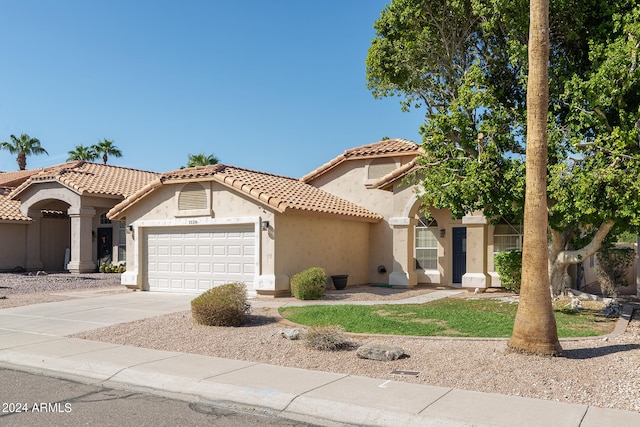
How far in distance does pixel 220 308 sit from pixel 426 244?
11.3 meters

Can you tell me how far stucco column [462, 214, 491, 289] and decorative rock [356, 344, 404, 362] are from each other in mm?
10601

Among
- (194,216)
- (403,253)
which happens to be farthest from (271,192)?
(403,253)

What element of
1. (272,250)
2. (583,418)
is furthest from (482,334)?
(272,250)

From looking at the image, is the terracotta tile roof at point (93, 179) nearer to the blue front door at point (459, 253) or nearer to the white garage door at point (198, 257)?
the white garage door at point (198, 257)

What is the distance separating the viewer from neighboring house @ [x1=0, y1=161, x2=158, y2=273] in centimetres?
2852

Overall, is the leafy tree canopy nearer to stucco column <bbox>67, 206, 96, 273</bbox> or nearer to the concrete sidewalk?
the concrete sidewalk

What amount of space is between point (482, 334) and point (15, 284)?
1896 cm

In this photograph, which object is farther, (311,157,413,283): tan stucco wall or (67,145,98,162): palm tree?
(67,145,98,162): palm tree

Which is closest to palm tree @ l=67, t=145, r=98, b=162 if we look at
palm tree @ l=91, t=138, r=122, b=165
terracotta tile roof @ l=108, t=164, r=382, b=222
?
palm tree @ l=91, t=138, r=122, b=165

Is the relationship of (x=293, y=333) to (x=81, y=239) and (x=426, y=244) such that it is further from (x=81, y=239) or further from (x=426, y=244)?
(x=81, y=239)

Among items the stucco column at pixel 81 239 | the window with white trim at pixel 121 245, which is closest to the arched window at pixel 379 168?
→ the window with white trim at pixel 121 245

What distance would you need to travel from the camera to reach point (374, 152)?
2359cm

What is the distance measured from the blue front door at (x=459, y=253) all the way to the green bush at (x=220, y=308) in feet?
35.5

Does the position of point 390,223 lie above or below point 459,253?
above
